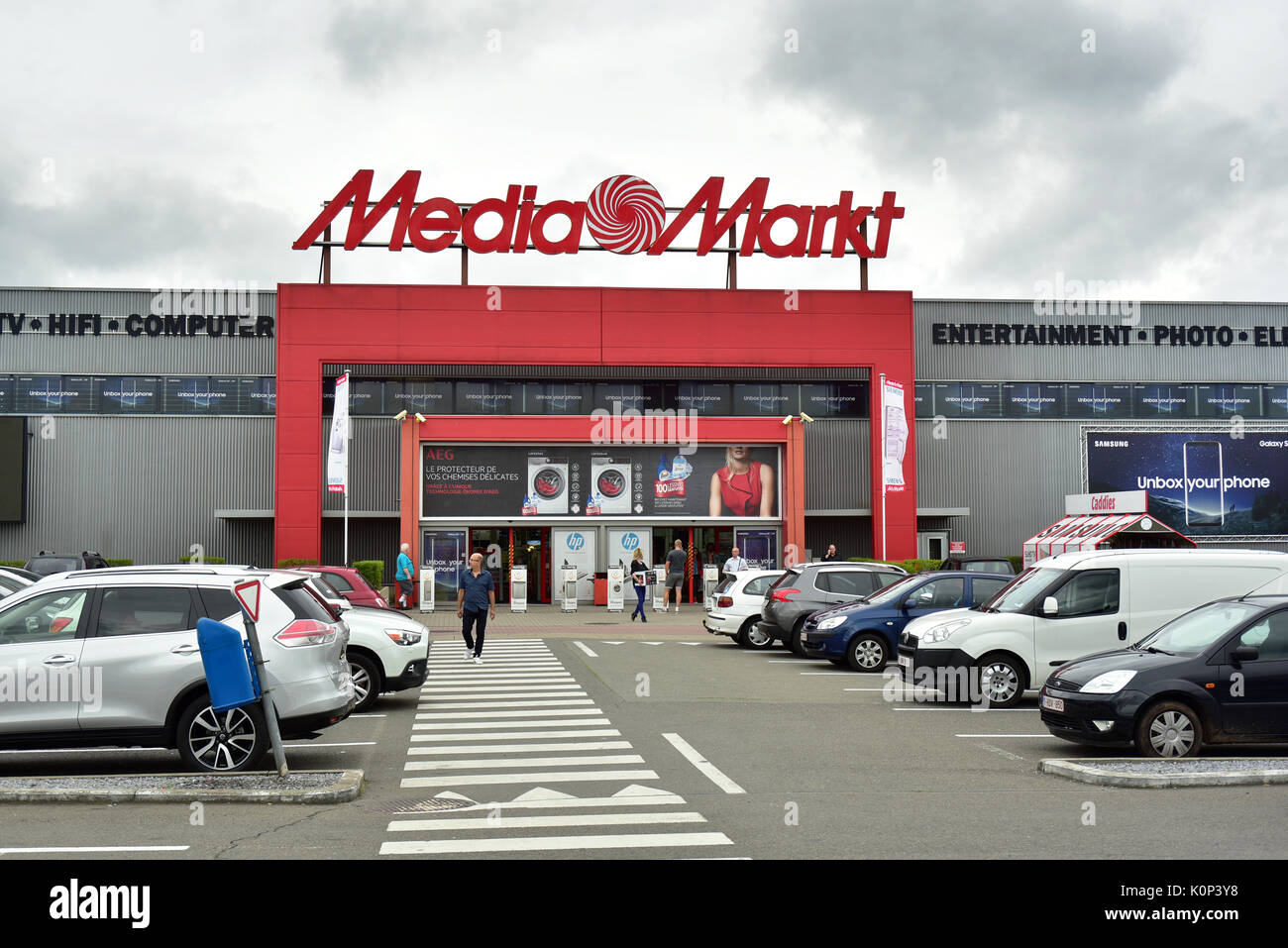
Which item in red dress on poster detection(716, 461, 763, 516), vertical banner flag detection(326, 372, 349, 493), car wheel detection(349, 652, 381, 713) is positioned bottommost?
car wheel detection(349, 652, 381, 713)

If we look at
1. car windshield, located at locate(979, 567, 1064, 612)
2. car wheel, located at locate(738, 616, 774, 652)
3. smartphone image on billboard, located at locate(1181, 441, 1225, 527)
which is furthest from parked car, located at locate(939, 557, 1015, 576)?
smartphone image on billboard, located at locate(1181, 441, 1225, 527)

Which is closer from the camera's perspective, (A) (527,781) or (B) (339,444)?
(A) (527,781)

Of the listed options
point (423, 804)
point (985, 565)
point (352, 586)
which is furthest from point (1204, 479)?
point (423, 804)

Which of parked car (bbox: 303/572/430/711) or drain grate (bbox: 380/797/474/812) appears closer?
drain grate (bbox: 380/797/474/812)

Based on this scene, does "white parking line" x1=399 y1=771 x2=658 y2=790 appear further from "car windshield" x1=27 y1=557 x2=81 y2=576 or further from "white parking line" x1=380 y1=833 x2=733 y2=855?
"car windshield" x1=27 y1=557 x2=81 y2=576

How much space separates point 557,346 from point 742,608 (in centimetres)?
1607

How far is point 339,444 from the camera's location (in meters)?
30.4

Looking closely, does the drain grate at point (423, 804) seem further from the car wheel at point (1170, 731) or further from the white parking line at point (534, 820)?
the car wheel at point (1170, 731)

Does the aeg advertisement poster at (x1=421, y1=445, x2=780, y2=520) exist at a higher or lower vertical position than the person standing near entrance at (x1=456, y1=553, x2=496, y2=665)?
higher

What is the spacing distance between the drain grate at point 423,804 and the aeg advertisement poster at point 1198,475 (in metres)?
36.3

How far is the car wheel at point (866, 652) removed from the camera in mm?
17969

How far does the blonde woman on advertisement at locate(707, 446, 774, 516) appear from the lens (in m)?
35.7

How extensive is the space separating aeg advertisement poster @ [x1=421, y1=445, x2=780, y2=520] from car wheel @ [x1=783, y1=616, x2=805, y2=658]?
14.9 m

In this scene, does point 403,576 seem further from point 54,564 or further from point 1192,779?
point 1192,779
